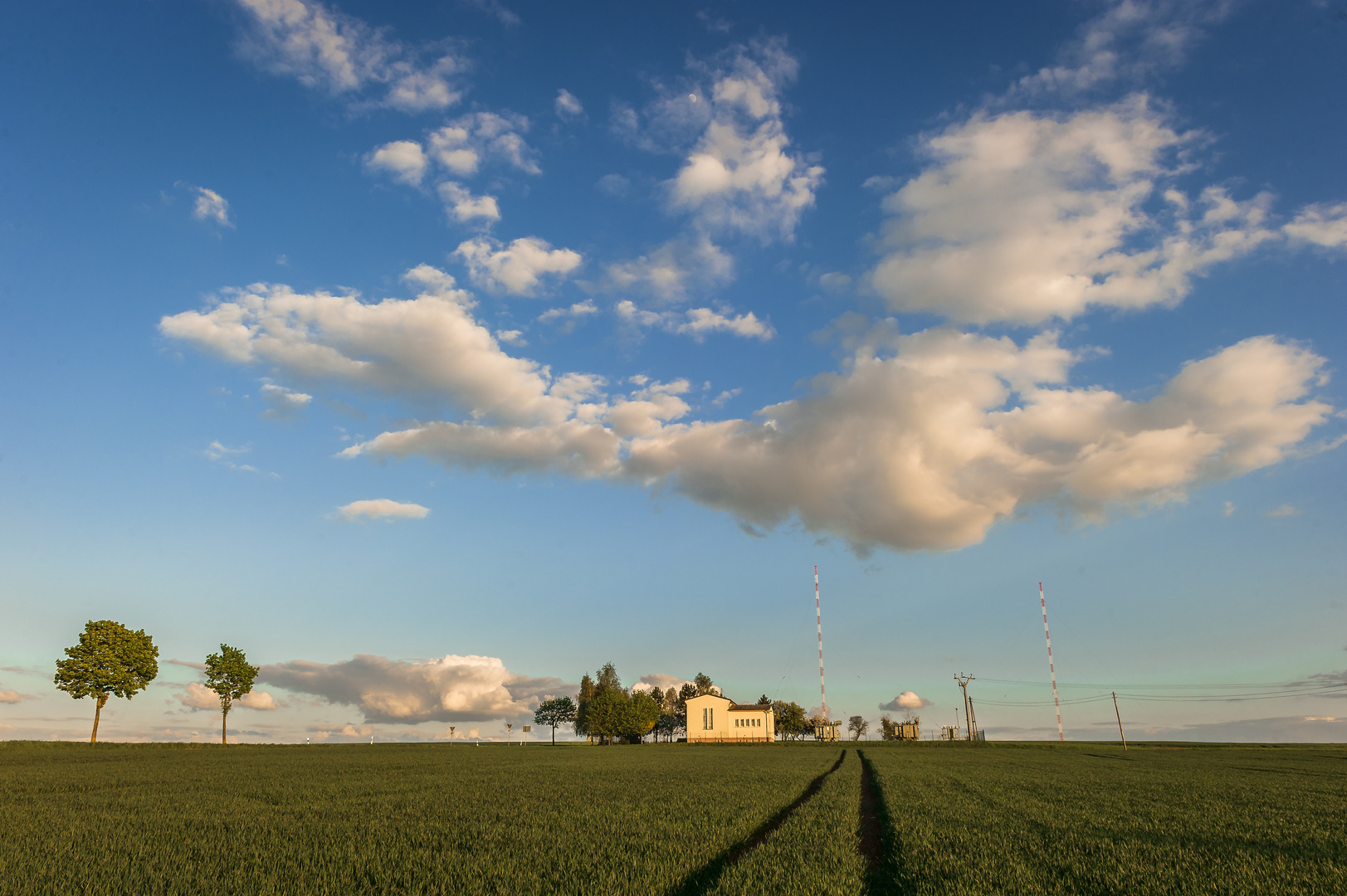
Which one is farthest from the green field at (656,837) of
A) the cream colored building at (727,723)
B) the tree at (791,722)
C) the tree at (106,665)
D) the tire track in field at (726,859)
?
the tree at (791,722)

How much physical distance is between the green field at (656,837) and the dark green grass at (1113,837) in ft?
0.28

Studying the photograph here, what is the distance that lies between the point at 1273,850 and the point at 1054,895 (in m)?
9.05

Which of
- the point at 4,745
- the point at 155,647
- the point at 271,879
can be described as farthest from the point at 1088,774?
the point at 155,647

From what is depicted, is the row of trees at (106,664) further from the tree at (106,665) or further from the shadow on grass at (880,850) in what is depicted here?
the shadow on grass at (880,850)

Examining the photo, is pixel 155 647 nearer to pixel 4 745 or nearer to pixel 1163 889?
pixel 4 745

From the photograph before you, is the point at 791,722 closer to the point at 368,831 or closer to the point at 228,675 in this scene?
the point at 228,675

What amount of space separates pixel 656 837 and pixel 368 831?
7.25 m

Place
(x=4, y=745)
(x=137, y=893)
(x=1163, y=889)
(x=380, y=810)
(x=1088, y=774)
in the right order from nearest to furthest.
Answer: (x=137, y=893) < (x=1163, y=889) < (x=380, y=810) < (x=1088, y=774) < (x=4, y=745)

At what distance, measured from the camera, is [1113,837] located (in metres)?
17.1

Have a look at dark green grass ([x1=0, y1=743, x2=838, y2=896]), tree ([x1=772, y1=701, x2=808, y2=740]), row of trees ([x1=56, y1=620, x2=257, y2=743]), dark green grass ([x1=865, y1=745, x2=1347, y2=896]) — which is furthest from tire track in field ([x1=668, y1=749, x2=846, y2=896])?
tree ([x1=772, y1=701, x2=808, y2=740])

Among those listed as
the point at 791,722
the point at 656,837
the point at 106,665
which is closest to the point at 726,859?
the point at 656,837

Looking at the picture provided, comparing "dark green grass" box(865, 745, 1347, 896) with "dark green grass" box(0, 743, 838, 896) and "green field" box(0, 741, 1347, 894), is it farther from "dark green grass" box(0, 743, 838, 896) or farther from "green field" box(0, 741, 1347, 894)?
"dark green grass" box(0, 743, 838, 896)

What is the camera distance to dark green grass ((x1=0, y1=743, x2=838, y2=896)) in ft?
38.4

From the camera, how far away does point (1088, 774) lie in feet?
133
